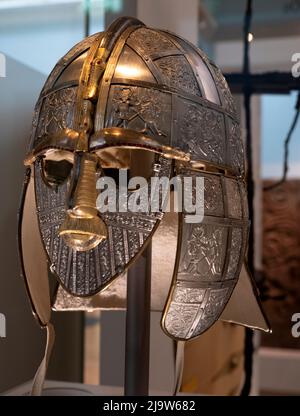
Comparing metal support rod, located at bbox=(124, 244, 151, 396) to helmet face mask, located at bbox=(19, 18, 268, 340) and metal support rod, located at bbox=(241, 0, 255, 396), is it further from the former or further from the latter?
metal support rod, located at bbox=(241, 0, 255, 396)

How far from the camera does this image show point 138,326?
80 centimetres

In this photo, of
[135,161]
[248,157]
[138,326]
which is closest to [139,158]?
[135,161]

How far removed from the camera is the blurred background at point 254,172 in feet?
Result: 3.68

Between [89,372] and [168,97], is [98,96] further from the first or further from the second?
[89,372]

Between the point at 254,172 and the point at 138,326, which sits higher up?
the point at 254,172

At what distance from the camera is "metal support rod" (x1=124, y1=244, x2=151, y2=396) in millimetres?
796

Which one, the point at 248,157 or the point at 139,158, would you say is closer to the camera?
the point at 139,158

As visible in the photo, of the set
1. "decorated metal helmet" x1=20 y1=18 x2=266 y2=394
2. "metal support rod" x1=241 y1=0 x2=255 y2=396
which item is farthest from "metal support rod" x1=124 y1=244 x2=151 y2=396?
"metal support rod" x1=241 y1=0 x2=255 y2=396

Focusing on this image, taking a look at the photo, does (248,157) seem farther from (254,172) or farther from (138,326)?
(138,326)

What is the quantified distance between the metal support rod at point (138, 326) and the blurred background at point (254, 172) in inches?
11.8

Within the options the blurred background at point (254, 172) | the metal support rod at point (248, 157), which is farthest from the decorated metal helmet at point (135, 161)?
the metal support rod at point (248, 157)

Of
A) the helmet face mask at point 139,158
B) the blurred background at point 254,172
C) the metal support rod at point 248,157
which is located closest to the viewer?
the helmet face mask at point 139,158

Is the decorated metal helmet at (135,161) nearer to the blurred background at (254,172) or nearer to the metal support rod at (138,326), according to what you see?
the metal support rod at (138,326)
